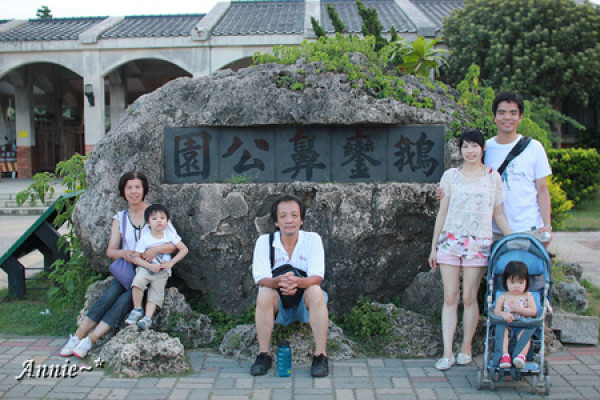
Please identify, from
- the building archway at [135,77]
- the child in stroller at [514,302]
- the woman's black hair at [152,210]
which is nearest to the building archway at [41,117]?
the building archway at [135,77]

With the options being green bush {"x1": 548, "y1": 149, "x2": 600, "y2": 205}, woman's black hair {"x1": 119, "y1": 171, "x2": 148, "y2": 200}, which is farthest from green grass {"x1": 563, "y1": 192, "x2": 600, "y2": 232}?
woman's black hair {"x1": 119, "y1": 171, "x2": 148, "y2": 200}

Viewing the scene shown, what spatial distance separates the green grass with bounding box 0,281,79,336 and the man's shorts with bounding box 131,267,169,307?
3.25 feet

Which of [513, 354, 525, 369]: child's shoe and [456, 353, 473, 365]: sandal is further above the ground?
[513, 354, 525, 369]: child's shoe

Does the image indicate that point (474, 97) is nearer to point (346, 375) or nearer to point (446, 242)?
point (446, 242)

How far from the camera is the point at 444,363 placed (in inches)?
153

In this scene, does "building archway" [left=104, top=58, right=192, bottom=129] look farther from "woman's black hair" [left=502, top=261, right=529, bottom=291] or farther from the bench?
"woman's black hair" [left=502, top=261, right=529, bottom=291]

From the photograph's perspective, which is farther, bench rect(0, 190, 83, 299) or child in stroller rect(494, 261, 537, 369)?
bench rect(0, 190, 83, 299)

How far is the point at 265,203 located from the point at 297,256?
906 mm

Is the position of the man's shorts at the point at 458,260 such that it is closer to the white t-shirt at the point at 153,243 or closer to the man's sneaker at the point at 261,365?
the man's sneaker at the point at 261,365

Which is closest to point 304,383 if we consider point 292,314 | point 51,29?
point 292,314

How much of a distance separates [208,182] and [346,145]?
4.17ft

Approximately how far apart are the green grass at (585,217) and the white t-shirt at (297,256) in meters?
7.18

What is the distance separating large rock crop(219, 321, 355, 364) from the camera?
4.05 m

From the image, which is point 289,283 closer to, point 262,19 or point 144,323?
point 144,323
